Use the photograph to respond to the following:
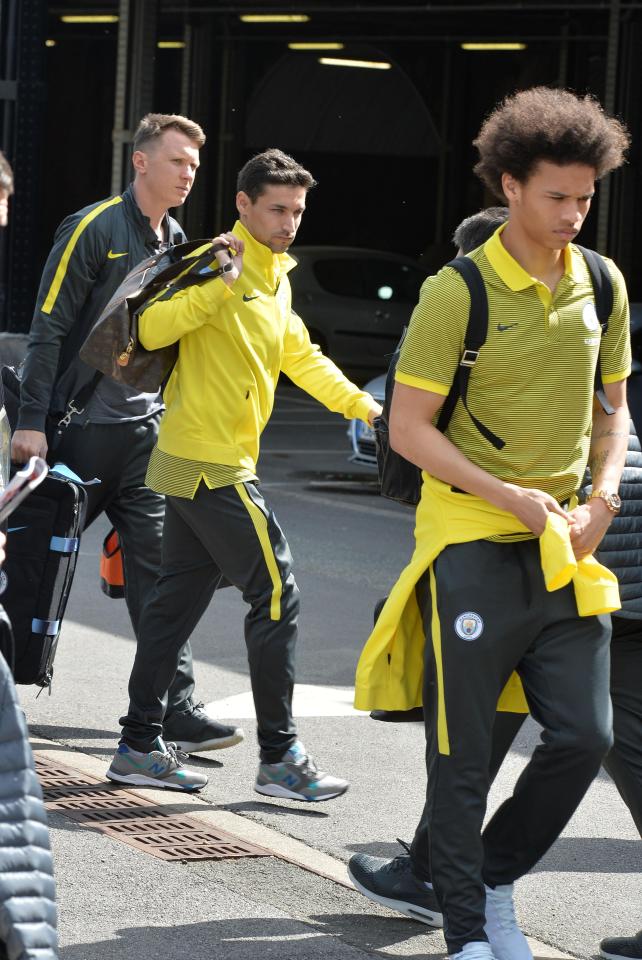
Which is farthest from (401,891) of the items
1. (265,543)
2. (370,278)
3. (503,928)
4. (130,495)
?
(370,278)

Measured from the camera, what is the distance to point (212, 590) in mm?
5812

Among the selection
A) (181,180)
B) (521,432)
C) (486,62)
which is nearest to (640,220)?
(486,62)

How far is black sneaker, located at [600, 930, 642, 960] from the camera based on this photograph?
4273 millimetres

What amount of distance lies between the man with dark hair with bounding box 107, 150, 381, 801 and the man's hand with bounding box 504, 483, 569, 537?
1.71 m

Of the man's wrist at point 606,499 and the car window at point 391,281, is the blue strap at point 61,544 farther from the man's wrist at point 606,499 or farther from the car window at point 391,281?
the car window at point 391,281

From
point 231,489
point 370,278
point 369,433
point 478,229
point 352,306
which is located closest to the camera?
point 478,229

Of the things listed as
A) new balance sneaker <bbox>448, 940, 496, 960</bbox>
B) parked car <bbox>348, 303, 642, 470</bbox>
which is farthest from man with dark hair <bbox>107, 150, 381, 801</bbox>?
parked car <bbox>348, 303, 642, 470</bbox>

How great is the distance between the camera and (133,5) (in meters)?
21.5

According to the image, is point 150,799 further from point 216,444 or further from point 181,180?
point 181,180

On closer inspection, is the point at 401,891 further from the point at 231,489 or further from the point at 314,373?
the point at 314,373

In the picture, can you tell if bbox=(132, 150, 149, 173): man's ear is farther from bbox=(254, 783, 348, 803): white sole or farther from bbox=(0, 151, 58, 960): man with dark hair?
bbox=(0, 151, 58, 960): man with dark hair

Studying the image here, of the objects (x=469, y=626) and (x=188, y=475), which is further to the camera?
(x=188, y=475)

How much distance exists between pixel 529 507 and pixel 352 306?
20.4m

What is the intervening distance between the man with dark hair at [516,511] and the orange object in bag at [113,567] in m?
2.59
